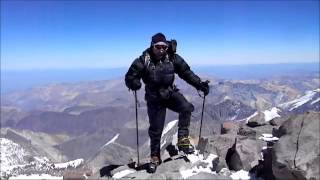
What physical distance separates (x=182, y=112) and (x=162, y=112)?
859mm

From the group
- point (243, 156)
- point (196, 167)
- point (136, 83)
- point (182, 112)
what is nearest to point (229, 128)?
point (243, 156)

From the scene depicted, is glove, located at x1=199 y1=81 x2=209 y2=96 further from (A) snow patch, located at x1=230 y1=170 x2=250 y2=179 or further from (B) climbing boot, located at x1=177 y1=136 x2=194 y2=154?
(A) snow patch, located at x1=230 y1=170 x2=250 y2=179

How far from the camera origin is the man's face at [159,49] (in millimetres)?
15372

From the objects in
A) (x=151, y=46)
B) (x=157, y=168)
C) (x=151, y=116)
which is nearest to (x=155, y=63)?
(x=151, y=46)

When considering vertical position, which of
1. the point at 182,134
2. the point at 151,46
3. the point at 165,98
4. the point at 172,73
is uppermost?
the point at 151,46

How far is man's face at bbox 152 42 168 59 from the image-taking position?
15372mm

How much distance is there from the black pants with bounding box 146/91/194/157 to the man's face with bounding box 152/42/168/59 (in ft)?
5.73

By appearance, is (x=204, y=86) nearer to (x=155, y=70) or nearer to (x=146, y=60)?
(x=155, y=70)

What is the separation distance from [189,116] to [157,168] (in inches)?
101

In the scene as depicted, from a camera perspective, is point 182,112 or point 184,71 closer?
point 184,71

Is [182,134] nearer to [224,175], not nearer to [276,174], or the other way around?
[224,175]

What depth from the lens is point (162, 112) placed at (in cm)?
1658

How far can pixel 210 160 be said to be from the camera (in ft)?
56.7

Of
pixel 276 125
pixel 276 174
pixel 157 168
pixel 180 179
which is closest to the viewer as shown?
pixel 276 174
